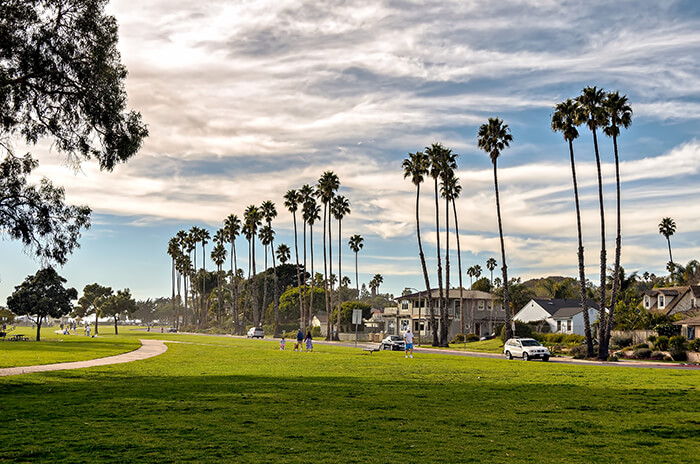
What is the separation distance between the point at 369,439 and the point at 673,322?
207 ft

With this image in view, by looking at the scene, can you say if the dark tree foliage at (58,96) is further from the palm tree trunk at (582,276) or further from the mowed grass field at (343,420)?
the palm tree trunk at (582,276)

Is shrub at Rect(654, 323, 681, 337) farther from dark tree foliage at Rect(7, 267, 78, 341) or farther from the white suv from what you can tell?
dark tree foliage at Rect(7, 267, 78, 341)

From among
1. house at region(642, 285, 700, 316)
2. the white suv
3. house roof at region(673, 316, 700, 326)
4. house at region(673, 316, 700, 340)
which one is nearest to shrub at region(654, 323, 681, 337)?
house at region(673, 316, 700, 340)

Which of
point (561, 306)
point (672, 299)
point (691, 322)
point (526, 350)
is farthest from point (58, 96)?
point (561, 306)

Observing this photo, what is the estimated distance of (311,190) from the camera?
341ft

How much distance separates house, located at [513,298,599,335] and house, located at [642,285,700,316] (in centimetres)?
929

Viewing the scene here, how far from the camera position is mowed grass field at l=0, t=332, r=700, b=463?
420 inches

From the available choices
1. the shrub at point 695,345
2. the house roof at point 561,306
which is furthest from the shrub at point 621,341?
the house roof at point 561,306

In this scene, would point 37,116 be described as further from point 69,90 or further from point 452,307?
point 452,307

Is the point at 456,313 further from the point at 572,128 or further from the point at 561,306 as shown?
the point at 572,128

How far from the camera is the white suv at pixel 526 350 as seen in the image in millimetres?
45188

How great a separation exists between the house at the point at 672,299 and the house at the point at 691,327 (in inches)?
383

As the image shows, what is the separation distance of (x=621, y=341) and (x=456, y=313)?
40.9 m

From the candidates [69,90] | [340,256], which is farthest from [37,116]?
[340,256]
